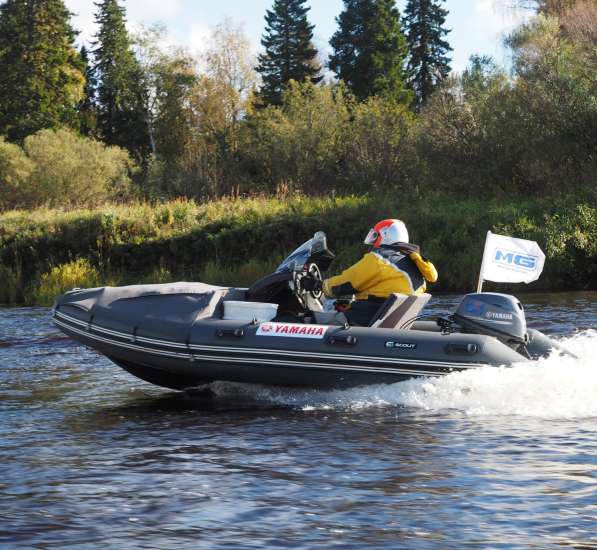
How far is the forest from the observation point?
22625 millimetres

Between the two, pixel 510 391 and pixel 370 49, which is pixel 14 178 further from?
pixel 510 391

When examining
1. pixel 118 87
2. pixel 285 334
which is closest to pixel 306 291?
pixel 285 334

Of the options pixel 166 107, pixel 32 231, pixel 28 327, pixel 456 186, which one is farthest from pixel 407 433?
pixel 166 107

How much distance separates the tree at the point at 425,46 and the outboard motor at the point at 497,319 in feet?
149

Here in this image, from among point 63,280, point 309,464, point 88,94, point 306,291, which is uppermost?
point 88,94

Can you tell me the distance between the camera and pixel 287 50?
49906 mm

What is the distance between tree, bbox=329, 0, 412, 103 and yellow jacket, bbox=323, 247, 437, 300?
40.0 metres

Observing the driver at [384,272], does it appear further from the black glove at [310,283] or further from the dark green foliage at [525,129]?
the dark green foliage at [525,129]

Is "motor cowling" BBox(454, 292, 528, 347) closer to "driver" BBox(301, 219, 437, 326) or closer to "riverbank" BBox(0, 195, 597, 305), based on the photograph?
"driver" BBox(301, 219, 437, 326)

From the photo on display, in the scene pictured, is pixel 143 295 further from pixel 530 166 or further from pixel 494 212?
pixel 530 166

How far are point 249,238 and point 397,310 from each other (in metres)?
15.1

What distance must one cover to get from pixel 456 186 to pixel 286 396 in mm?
19745

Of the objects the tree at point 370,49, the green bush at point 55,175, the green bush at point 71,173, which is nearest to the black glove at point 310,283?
the green bush at point 71,173

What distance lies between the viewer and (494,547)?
4902 millimetres
